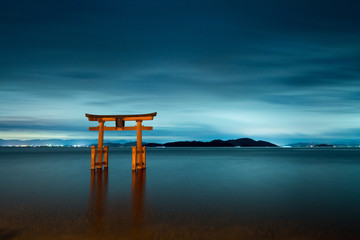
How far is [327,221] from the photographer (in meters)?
8.80

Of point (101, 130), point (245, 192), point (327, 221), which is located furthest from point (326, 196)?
point (101, 130)

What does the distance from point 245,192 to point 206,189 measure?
2048 millimetres

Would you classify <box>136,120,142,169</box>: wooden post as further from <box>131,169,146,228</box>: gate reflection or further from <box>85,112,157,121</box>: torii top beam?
<box>131,169,146,228</box>: gate reflection

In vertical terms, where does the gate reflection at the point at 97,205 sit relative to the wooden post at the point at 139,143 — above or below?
below

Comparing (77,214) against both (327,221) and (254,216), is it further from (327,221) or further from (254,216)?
(327,221)

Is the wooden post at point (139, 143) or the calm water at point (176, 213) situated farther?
the wooden post at point (139, 143)

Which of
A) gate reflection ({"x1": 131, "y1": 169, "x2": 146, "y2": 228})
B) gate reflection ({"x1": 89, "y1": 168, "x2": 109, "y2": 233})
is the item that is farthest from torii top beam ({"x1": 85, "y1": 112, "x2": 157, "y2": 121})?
gate reflection ({"x1": 89, "y1": 168, "x2": 109, "y2": 233})

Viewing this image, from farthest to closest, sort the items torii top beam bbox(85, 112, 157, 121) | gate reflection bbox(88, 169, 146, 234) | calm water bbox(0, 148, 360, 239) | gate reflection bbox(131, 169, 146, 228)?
torii top beam bbox(85, 112, 157, 121)
gate reflection bbox(131, 169, 146, 228)
gate reflection bbox(88, 169, 146, 234)
calm water bbox(0, 148, 360, 239)

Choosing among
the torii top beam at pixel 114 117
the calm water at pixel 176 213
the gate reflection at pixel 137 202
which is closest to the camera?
the calm water at pixel 176 213

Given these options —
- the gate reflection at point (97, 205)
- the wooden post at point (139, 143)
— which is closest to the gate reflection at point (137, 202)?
the gate reflection at point (97, 205)

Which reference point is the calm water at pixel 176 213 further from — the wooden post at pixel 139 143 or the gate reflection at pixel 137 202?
the wooden post at pixel 139 143

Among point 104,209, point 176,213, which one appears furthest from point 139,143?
point 176,213

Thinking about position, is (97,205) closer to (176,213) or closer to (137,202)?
(137,202)

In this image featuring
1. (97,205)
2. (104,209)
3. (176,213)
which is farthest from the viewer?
(97,205)
